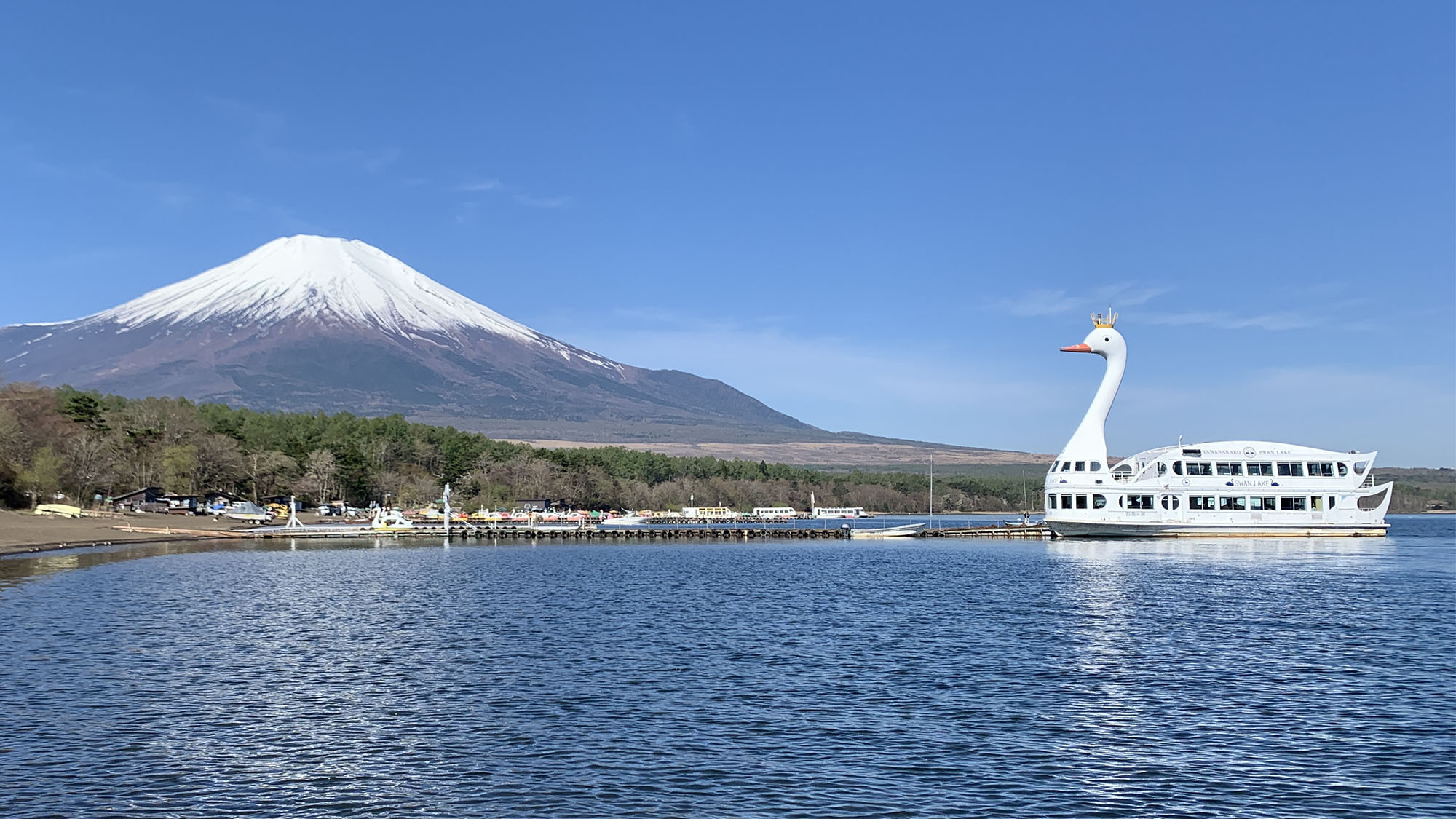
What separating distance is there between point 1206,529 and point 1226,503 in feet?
10.6

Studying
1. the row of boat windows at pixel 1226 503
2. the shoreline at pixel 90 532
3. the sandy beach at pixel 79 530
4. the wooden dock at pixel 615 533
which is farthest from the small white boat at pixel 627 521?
the row of boat windows at pixel 1226 503

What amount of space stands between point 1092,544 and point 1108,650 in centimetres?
7293

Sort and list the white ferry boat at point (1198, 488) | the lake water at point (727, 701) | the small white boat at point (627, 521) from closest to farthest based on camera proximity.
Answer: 1. the lake water at point (727, 701)
2. the white ferry boat at point (1198, 488)
3. the small white boat at point (627, 521)

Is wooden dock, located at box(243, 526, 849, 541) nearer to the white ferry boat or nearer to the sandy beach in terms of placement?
the sandy beach

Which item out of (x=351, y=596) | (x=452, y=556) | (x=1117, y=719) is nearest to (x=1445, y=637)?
(x=1117, y=719)

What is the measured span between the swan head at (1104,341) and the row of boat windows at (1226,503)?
13.3 meters

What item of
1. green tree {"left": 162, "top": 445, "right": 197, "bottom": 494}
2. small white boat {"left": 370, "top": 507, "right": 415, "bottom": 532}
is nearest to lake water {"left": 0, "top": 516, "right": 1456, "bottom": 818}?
small white boat {"left": 370, "top": 507, "right": 415, "bottom": 532}

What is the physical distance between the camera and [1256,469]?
Answer: 106375mm

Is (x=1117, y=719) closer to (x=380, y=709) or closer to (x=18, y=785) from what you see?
(x=380, y=709)

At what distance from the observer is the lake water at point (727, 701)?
72.4ft

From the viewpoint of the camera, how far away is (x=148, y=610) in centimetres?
4981

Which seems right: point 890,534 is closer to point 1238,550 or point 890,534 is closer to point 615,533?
point 615,533

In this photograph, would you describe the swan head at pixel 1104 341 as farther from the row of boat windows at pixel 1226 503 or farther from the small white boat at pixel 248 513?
the small white boat at pixel 248 513

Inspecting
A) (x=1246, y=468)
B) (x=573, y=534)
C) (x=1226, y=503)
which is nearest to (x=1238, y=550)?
Answer: (x=1226, y=503)
